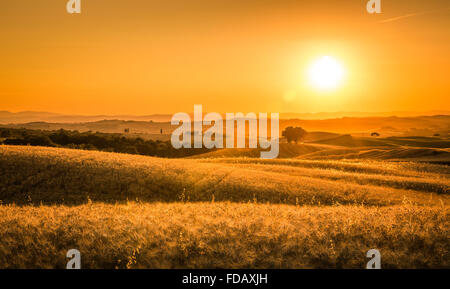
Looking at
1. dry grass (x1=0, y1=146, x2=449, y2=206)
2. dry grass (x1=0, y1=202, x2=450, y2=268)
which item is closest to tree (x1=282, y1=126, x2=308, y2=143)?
dry grass (x1=0, y1=146, x2=449, y2=206)

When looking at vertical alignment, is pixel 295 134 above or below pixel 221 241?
above

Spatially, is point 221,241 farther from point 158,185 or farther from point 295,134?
point 295,134

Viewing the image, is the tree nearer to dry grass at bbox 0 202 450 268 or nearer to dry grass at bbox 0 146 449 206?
dry grass at bbox 0 146 449 206

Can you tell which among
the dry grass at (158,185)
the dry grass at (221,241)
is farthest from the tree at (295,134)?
the dry grass at (221,241)

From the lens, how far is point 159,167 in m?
25.6

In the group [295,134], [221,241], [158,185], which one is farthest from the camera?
[295,134]

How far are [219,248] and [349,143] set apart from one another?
117770 millimetres

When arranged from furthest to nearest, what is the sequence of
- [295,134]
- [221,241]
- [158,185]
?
[295,134] < [158,185] < [221,241]

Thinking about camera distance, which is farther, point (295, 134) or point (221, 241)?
point (295, 134)

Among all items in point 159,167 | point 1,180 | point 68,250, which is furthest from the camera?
point 159,167

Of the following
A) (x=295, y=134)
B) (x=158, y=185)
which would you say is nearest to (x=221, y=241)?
(x=158, y=185)

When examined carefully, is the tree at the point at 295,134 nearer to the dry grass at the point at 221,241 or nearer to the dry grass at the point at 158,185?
the dry grass at the point at 158,185
